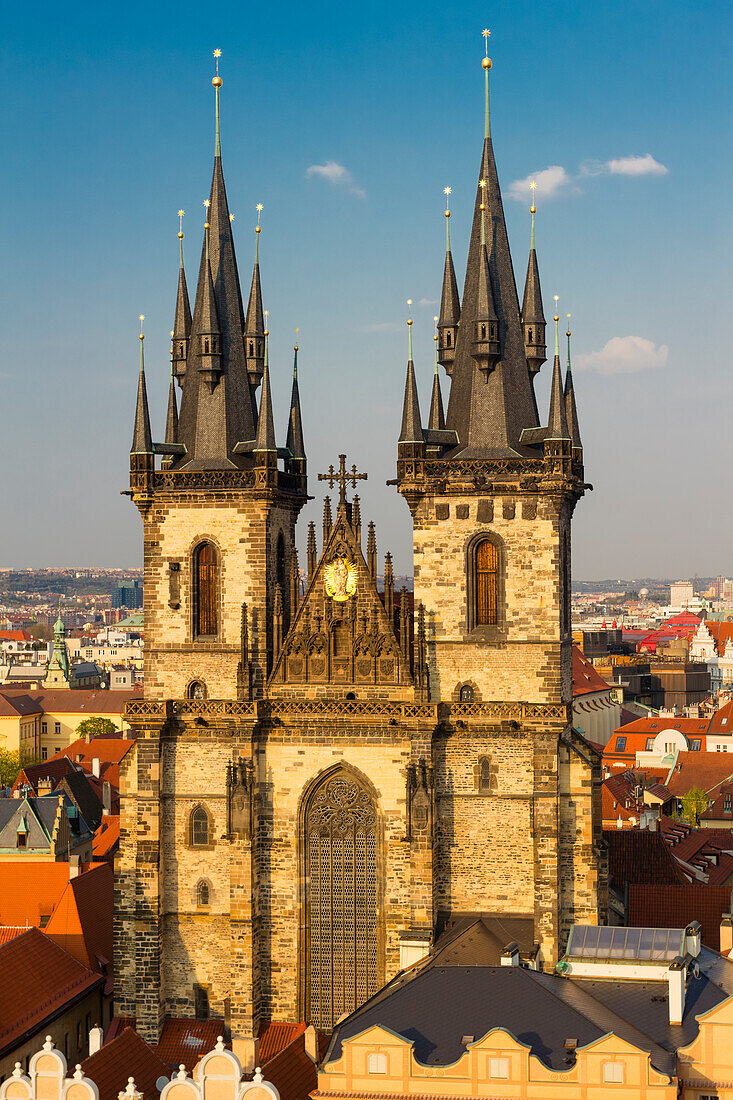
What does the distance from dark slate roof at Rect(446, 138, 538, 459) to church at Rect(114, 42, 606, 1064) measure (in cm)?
12

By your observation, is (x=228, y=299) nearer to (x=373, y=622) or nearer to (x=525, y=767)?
(x=373, y=622)

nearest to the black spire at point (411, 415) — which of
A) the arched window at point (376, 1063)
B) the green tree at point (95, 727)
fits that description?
the arched window at point (376, 1063)

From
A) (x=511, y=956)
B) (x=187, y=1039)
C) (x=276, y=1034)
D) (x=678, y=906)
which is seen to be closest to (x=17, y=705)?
(x=678, y=906)

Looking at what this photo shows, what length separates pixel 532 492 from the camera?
166ft

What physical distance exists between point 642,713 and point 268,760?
119 meters

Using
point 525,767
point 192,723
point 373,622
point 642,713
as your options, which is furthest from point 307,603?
point 642,713

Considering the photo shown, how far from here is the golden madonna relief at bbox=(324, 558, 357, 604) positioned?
50875 mm

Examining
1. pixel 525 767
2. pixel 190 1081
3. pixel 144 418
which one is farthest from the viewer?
pixel 144 418

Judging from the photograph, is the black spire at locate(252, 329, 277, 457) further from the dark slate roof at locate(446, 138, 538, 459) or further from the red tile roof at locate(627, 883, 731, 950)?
the red tile roof at locate(627, 883, 731, 950)

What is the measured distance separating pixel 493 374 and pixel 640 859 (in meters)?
25.4

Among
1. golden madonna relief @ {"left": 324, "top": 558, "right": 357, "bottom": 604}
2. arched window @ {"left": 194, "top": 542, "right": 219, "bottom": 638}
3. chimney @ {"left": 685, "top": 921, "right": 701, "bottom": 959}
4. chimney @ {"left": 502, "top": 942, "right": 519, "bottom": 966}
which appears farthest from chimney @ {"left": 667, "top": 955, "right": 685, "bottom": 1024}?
arched window @ {"left": 194, "top": 542, "right": 219, "bottom": 638}

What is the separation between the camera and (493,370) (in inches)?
2062

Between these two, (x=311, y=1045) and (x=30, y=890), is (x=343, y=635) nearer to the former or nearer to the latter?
(x=311, y=1045)

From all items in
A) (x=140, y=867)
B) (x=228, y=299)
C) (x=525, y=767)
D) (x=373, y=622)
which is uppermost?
(x=228, y=299)
